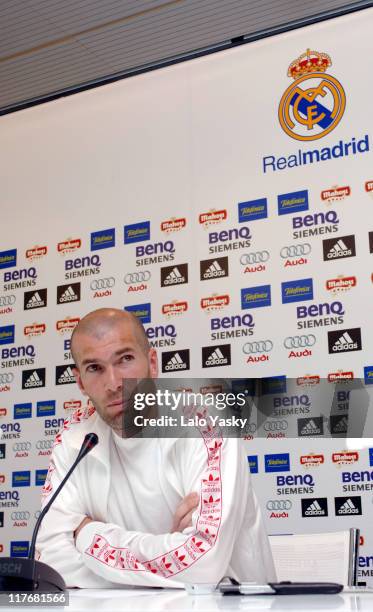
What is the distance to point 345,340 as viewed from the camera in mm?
5152

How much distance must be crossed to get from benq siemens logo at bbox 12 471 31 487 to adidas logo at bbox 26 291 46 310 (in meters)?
1.23

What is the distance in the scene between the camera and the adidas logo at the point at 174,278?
5.81m

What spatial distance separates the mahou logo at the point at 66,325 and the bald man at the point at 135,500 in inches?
117

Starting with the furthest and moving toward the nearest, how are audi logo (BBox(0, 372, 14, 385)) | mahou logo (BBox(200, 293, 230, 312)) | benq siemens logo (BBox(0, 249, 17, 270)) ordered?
1. benq siemens logo (BBox(0, 249, 17, 270))
2. audi logo (BBox(0, 372, 14, 385))
3. mahou logo (BBox(200, 293, 230, 312))

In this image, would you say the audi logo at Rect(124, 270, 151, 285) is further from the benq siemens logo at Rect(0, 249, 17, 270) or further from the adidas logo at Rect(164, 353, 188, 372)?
the benq siemens logo at Rect(0, 249, 17, 270)

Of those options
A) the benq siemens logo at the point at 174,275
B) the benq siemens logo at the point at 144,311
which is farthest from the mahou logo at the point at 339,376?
the benq siemens logo at the point at 144,311

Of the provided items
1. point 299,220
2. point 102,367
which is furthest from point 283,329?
point 102,367

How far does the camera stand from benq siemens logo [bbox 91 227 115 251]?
20.2ft

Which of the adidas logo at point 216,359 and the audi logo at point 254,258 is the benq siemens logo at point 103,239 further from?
the adidas logo at point 216,359

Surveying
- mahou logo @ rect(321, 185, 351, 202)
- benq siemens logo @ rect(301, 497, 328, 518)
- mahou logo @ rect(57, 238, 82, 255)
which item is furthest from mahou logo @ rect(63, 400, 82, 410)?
mahou logo @ rect(321, 185, 351, 202)

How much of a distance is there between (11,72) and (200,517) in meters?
4.62

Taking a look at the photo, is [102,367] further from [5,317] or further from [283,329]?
[5,317]

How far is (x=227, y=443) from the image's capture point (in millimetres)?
2713

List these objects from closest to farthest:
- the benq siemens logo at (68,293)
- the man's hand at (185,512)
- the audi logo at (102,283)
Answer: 1. the man's hand at (185,512)
2. the audi logo at (102,283)
3. the benq siemens logo at (68,293)
